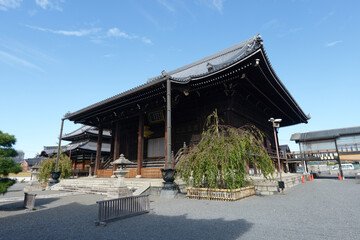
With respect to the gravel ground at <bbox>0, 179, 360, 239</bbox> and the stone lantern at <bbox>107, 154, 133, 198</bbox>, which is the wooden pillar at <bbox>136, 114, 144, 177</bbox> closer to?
the stone lantern at <bbox>107, 154, 133, 198</bbox>

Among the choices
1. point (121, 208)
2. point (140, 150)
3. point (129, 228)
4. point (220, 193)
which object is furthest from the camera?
point (140, 150)

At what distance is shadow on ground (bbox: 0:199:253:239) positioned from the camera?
3.92 meters

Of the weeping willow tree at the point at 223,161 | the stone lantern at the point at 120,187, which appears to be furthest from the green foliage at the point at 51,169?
the weeping willow tree at the point at 223,161

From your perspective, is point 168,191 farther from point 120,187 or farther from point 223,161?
point 223,161

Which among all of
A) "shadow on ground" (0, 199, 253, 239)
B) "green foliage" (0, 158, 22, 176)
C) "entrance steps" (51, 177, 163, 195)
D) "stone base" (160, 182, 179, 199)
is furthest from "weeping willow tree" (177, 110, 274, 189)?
"green foliage" (0, 158, 22, 176)

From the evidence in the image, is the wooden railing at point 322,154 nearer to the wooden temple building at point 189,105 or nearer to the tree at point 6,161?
the wooden temple building at point 189,105

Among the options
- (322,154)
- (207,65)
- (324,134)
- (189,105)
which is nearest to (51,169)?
(189,105)

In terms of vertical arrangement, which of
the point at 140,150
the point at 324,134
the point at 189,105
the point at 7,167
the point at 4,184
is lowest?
the point at 4,184

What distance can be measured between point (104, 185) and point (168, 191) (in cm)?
527

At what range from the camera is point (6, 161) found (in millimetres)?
6938

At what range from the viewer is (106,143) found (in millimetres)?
30062

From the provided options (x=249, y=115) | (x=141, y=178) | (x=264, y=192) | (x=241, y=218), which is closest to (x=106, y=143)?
(x=141, y=178)

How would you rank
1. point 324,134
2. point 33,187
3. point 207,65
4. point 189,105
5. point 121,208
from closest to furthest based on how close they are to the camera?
point 121,208
point 207,65
point 189,105
point 33,187
point 324,134

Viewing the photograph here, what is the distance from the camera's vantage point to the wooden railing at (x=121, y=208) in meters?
4.78
